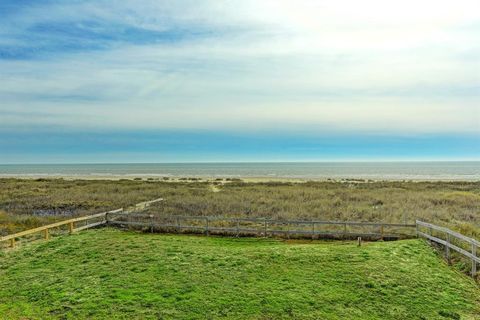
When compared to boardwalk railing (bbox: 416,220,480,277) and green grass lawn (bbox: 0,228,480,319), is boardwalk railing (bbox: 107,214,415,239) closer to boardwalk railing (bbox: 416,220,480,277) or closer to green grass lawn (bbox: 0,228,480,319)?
boardwalk railing (bbox: 416,220,480,277)

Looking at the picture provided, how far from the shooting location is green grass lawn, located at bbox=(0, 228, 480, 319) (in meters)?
9.77

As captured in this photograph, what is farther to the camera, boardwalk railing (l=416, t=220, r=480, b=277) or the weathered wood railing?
the weathered wood railing

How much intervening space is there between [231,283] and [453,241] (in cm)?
972

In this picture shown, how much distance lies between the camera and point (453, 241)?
15.7 metres

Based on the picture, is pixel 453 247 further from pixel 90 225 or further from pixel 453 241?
pixel 90 225

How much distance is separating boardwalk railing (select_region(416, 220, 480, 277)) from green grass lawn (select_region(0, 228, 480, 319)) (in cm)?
59

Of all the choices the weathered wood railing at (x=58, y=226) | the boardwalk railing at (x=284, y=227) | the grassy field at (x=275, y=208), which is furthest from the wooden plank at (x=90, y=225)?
the grassy field at (x=275, y=208)

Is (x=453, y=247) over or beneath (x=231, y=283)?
over

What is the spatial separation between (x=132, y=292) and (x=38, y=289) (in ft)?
9.56

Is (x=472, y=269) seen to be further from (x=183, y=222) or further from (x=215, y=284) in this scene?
(x=183, y=222)

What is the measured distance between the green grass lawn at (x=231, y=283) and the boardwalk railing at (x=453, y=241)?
59 cm

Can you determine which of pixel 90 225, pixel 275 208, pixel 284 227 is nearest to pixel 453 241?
pixel 284 227

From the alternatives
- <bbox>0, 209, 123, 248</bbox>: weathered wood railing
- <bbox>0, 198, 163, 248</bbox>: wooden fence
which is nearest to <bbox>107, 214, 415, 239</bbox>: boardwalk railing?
<bbox>0, 198, 163, 248</bbox>: wooden fence

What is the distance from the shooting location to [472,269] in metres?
12.8
